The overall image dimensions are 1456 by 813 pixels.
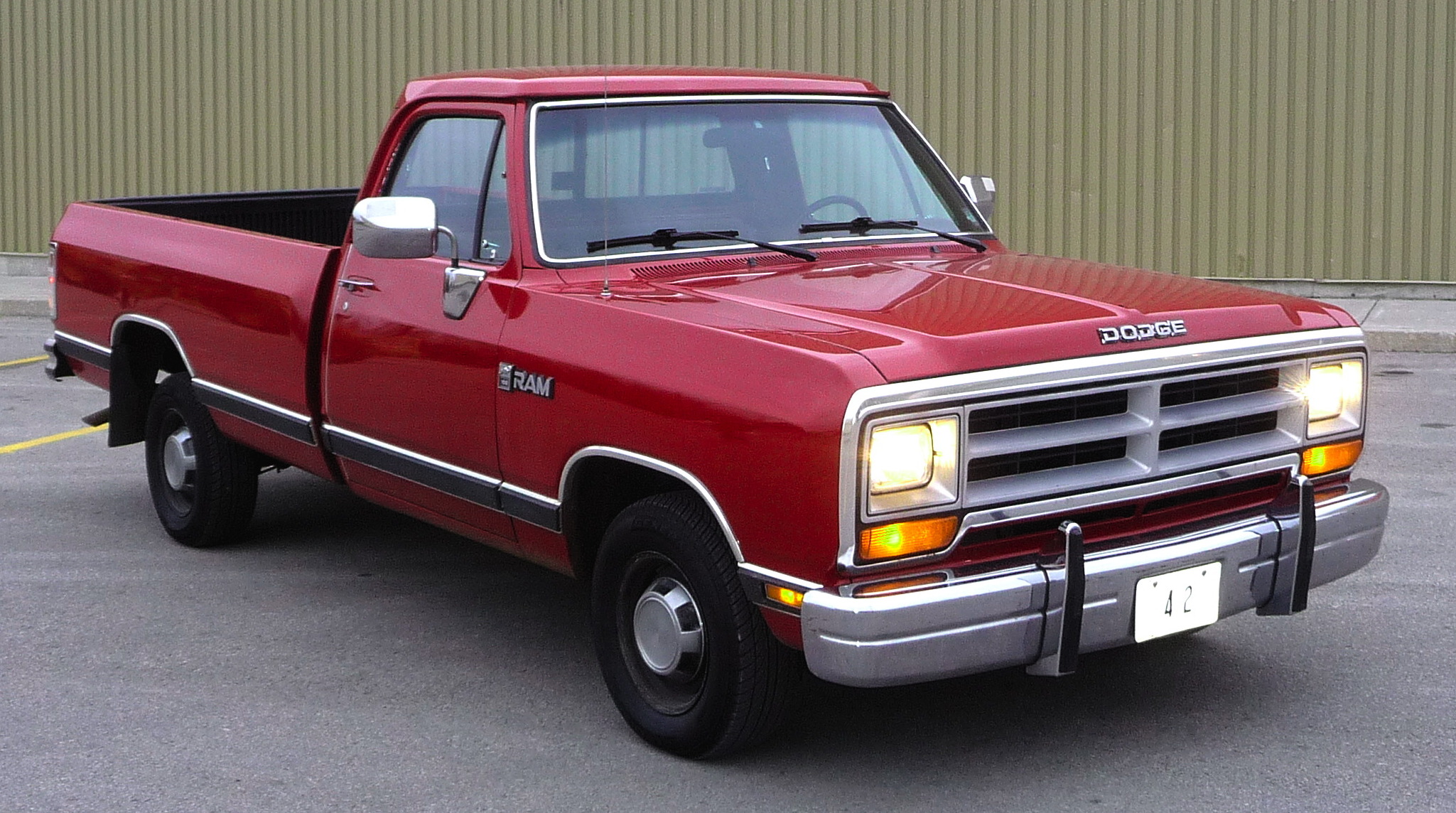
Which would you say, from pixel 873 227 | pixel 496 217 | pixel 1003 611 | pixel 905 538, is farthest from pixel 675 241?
pixel 1003 611

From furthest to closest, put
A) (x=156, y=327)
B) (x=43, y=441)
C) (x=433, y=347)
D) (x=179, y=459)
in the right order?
(x=43, y=441)
(x=179, y=459)
(x=156, y=327)
(x=433, y=347)

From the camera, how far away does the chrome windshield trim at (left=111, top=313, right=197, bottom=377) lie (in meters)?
6.41

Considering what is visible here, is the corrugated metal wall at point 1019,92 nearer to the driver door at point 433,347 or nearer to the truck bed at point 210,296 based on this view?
the truck bed at point 210,296

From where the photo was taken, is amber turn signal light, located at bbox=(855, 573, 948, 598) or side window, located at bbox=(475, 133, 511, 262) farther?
side window, located at bbox=(475, 133, 511, 262)

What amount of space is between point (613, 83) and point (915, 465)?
201 centimetres

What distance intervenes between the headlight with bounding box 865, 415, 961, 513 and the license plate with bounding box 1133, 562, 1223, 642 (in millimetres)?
580

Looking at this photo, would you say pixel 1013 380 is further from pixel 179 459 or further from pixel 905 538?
pixel 179 459

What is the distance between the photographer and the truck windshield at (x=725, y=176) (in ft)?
16.3

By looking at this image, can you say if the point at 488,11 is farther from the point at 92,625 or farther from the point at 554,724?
the point at 554,724

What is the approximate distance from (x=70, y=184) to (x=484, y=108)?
13968 mm

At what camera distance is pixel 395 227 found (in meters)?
4.85

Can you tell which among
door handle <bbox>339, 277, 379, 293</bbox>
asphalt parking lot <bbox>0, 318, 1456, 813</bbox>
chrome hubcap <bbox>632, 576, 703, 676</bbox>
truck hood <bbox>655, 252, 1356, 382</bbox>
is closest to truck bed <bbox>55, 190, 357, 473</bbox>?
door handle <bbox>339, 277, 379, 293</bbox>

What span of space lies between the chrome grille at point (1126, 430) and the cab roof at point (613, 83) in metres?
1.93

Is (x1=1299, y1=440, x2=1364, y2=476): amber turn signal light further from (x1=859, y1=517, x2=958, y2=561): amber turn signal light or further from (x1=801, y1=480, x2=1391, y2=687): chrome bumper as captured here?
(x1=859, y1=517, x2=958, y2=561): amber turn signal light
